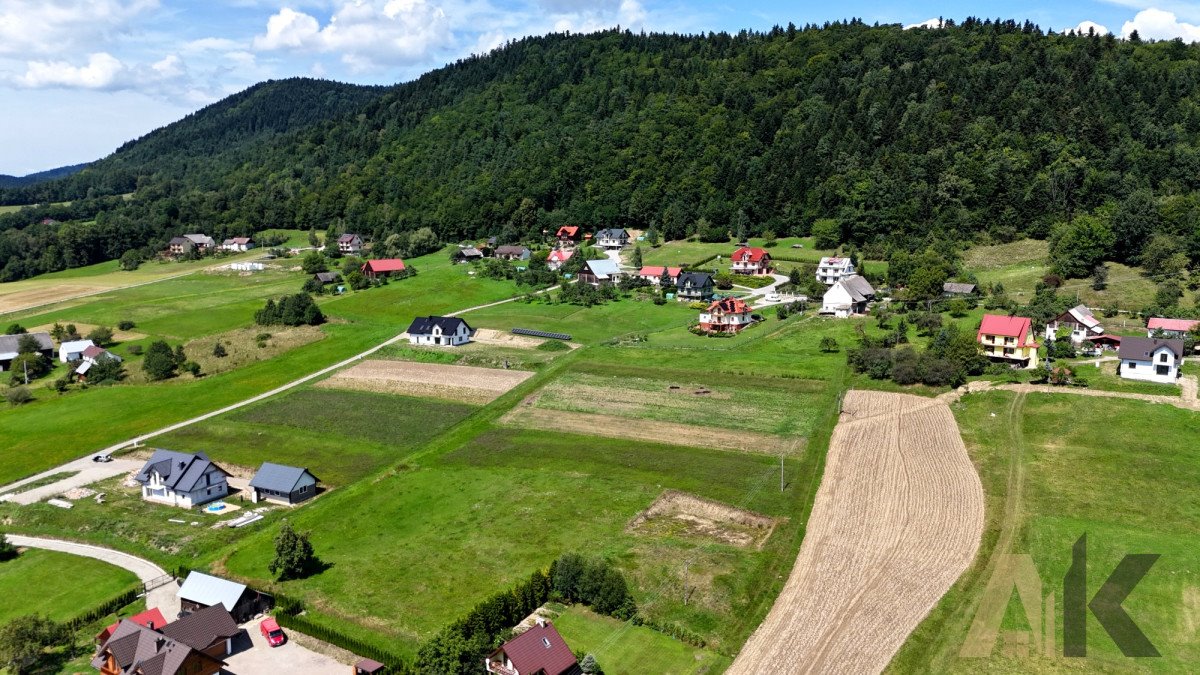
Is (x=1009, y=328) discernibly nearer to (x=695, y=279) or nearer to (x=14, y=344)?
(x=695, y=279)

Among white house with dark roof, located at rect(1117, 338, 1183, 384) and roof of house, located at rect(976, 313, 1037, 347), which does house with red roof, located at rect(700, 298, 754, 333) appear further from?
white house with dark roof, located at rect(1117, 338, 1183, 384)

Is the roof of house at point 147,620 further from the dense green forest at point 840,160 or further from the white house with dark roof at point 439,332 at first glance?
the dense green forest at point 840,160

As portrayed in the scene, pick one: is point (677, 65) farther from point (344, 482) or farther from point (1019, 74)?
point (344, 482)

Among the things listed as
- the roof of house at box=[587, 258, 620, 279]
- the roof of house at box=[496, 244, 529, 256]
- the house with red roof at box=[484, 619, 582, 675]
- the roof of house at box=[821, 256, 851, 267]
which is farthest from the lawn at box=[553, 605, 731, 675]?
the roof of house at box=[496, 244, 529, 256]

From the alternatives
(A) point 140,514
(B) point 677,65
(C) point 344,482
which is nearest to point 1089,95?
(B) point 677,65

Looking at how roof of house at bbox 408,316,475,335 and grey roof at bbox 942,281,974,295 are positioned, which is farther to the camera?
grey roof at bbox 942,281,974,295

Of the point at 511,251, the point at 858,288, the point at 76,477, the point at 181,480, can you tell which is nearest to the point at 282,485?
the point at 181,480
